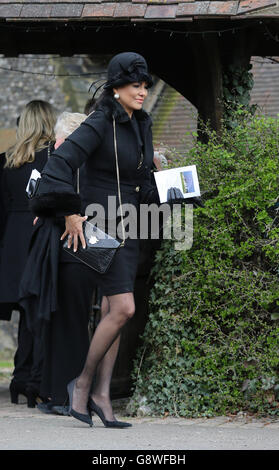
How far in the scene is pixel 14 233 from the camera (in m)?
7.21

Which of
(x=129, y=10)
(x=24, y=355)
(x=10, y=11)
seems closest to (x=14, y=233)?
(x=24, y=355)

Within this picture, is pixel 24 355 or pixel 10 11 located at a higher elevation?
pixel 10 11

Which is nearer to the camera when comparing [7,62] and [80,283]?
[80,283]

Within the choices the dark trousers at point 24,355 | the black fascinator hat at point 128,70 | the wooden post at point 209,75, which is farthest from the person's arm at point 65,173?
the wooden post at point 209,75

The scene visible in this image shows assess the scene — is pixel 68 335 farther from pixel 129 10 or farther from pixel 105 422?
pixel 129 10

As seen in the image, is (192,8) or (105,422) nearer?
(105,422)

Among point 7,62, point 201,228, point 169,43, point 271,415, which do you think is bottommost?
point 271,415

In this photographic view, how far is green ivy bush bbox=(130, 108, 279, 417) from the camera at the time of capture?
20.4ft

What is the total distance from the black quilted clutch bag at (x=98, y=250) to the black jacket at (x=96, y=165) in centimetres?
17

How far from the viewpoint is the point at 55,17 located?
690 cm

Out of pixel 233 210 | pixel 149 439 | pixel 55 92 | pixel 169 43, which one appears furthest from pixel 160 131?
pixel 149 439

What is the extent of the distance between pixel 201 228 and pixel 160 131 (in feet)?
40.7

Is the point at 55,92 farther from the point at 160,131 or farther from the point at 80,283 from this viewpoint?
the point at 80,283

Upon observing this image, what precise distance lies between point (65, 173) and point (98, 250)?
48 cm
